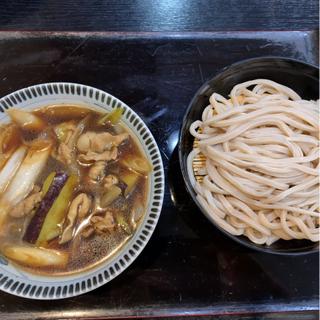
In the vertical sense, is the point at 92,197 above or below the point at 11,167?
below

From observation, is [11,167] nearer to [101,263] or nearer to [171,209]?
[101,263]

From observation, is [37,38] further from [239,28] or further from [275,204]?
[275,204]

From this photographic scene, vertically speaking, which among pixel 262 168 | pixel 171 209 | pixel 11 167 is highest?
pixel 11 167

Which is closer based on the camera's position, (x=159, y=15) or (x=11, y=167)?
(x=11, y=167)

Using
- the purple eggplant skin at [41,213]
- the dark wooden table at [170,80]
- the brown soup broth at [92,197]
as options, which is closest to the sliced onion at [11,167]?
the brown soup broth at [92,197]

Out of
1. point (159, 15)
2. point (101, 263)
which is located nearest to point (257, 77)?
point (159, 15)

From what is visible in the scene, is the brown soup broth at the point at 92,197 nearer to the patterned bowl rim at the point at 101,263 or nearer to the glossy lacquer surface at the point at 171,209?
the patterned bowl rim at the point at 101,263

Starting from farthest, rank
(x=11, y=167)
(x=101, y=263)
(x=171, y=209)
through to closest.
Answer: (x=171, y=209), (x=11, y=167), (x=101, y=263)

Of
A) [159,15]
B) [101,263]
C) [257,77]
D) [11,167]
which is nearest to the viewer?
[101,263]
